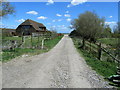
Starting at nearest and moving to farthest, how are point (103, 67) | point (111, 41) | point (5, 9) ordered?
point (103, 67) < point (5, 9) < point (111, 41)

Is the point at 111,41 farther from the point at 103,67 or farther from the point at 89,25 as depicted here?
the point at 103,67

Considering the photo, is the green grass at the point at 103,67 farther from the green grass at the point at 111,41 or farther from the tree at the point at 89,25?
the tree at the point at 89,25

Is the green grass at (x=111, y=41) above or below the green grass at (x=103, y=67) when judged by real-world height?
above

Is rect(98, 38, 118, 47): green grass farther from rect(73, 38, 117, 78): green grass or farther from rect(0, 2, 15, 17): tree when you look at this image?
rect(0, 2, 15, 17): tree

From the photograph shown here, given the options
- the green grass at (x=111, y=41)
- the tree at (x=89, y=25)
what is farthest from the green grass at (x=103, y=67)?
the tree at (x=89, y=25)

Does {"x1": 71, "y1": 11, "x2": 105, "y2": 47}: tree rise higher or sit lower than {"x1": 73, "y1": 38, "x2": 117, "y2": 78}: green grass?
higher

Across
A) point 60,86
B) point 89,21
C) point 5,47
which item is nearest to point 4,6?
point 5,47

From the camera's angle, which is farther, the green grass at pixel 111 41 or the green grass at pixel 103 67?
the green grass at pixel 111 41

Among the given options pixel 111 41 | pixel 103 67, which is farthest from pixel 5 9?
pixel 111 41

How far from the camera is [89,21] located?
965 inches

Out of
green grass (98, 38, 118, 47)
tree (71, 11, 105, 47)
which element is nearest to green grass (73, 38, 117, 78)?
green grass (98, 38, 118, 47)

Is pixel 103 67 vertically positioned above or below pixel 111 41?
below

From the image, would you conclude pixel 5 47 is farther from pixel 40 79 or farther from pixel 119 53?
pixel 119 53

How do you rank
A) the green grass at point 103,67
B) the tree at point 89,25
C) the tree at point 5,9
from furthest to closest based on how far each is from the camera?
the tree at point 89,25 → the tree at point 5,9 → the green grass at point 103,67
